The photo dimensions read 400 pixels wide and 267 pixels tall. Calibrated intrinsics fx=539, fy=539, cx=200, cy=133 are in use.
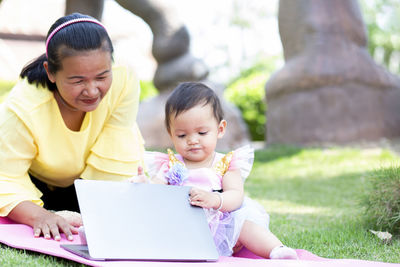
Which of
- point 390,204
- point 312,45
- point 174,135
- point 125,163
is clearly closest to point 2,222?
point 125,163

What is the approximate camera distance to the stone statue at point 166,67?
21.4 feet

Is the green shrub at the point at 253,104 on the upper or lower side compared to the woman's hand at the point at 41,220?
lower

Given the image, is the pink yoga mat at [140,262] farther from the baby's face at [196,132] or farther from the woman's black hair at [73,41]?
the woman's black hair at [73,41]

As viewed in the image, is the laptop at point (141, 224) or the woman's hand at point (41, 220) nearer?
the laptop at point (141, 224)

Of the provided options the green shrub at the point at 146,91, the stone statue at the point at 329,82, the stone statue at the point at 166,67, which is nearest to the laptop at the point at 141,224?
the stone statue at the point at 166,67

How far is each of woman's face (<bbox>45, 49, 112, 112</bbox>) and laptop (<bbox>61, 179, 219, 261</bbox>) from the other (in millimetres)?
500

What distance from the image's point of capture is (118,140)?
298 cm

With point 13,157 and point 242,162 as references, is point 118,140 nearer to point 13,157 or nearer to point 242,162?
point 13,157

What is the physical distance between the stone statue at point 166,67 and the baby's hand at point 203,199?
171 inches

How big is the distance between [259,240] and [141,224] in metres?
0.52

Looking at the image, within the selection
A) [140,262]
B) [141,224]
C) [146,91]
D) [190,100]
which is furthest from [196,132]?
[146,91]

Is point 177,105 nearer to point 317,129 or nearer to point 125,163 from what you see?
point 125,163

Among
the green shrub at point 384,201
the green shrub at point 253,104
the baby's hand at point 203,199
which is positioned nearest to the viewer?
the baby's hand at point 203,199

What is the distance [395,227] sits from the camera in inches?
114
